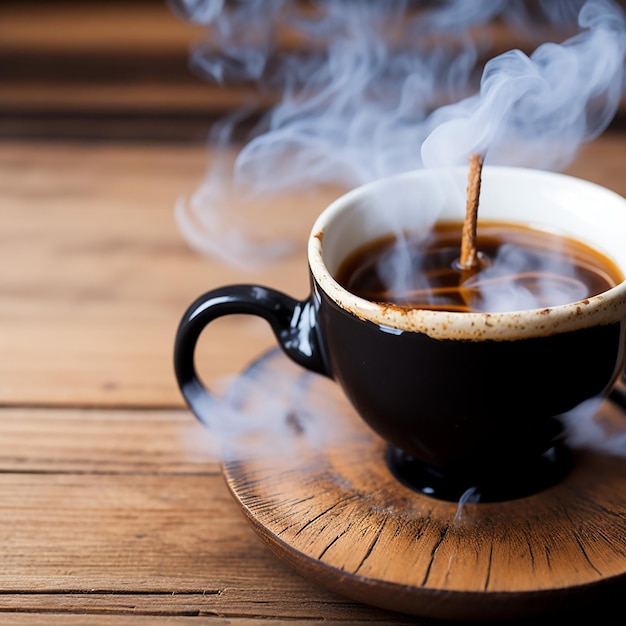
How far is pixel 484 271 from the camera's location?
812 mm

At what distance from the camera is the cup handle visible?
2.62 feet

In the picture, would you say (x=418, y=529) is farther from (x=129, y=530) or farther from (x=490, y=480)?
(x=129, y=530)

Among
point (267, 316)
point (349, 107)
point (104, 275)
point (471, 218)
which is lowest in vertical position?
point (104, 275)

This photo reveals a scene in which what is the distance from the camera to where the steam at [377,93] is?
36.4 inches

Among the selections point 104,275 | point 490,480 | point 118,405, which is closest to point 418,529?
point 490,480

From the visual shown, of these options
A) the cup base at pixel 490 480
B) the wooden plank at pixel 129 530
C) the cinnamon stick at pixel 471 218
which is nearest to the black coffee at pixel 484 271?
the cinnamon stick at pixel 471 218

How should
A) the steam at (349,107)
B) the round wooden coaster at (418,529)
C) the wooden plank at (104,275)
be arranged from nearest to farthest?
the round wooden coaster at (418,529) → the steam at (349,107) → the wooden plank at (104,275)

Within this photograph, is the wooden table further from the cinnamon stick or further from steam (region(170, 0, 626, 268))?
the cinnamon stick

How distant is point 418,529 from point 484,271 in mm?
243

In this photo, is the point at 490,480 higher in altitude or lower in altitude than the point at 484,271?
lower

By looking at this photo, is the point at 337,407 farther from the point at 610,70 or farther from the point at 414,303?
the point at 610,70

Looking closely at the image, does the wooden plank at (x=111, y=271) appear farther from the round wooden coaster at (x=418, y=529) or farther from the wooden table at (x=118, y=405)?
the round wooden coaster at (x=418, y=529)

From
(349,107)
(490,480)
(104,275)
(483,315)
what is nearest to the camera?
(483,315)

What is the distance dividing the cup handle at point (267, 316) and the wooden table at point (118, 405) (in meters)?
0.14
